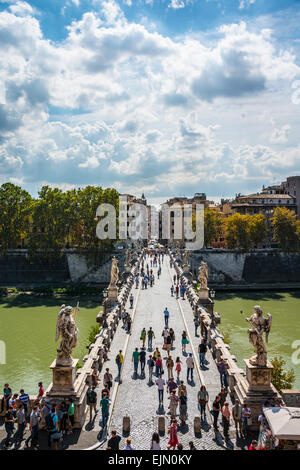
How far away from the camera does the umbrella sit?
9008mm

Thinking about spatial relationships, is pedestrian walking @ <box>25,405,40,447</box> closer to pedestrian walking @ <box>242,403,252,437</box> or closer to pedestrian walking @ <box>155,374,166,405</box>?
pedestrian walking @ <box>155,374,166,405</box>

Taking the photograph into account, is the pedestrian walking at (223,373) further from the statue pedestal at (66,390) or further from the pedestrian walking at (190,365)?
the statue pedestal at (66,390)

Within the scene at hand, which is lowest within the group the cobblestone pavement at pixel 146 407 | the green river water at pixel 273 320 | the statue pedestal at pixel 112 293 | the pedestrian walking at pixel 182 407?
the green river water at pixel 273 320

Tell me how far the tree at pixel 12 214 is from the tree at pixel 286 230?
34.3 metres

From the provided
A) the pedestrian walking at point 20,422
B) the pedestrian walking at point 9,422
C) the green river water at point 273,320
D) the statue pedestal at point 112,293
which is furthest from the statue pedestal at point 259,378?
the statue pedestal at point 112,293

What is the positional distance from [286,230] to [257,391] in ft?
163

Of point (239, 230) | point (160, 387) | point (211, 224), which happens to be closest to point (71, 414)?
point (160, 387)

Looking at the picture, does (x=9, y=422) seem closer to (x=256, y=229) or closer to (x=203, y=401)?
(x=203, y=401)

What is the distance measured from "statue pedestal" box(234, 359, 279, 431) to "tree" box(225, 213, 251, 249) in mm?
47525

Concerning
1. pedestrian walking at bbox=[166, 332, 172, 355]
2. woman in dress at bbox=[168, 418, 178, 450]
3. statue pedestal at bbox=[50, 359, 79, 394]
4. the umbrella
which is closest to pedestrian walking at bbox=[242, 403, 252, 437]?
the umbrella

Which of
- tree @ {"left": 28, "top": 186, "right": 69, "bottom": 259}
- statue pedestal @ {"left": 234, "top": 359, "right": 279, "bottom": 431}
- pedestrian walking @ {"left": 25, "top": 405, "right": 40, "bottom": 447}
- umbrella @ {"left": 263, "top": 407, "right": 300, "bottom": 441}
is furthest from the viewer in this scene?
tree @ {"left": 28, "top": 186, "right": 69, "bottom": 259}

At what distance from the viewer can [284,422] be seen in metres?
9.32

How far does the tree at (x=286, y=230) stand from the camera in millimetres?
58438

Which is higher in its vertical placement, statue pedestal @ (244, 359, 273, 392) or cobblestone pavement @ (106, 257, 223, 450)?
statue pedestal @ (244, 359, 273, 392)
